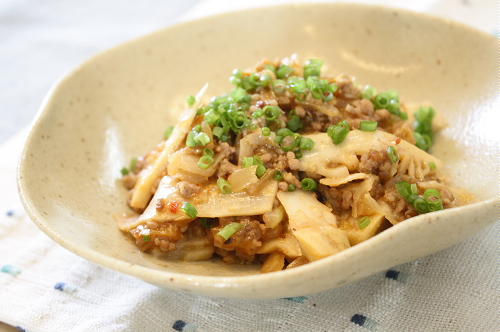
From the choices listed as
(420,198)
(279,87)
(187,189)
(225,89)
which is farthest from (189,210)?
(225,89)

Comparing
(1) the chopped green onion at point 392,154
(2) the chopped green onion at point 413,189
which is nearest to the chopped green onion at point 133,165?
(1) the chopped green onion at point 392,154

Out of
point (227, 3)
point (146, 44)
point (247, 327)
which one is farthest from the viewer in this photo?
point (227, 3)

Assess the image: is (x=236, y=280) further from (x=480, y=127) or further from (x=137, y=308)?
(x=480, y=127)

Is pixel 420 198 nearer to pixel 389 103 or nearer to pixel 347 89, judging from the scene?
pixel 389 103

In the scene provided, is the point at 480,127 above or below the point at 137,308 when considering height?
above

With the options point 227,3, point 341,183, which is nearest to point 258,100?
point 341,183

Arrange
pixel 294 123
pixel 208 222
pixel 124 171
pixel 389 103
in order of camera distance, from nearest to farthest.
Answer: pixel 208 222 → pixel 294 123 → pixel 389 103 → pixel 124 171

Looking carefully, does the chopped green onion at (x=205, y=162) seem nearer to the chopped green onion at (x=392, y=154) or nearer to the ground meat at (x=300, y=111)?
the ground meat at (x=300, y=111)
